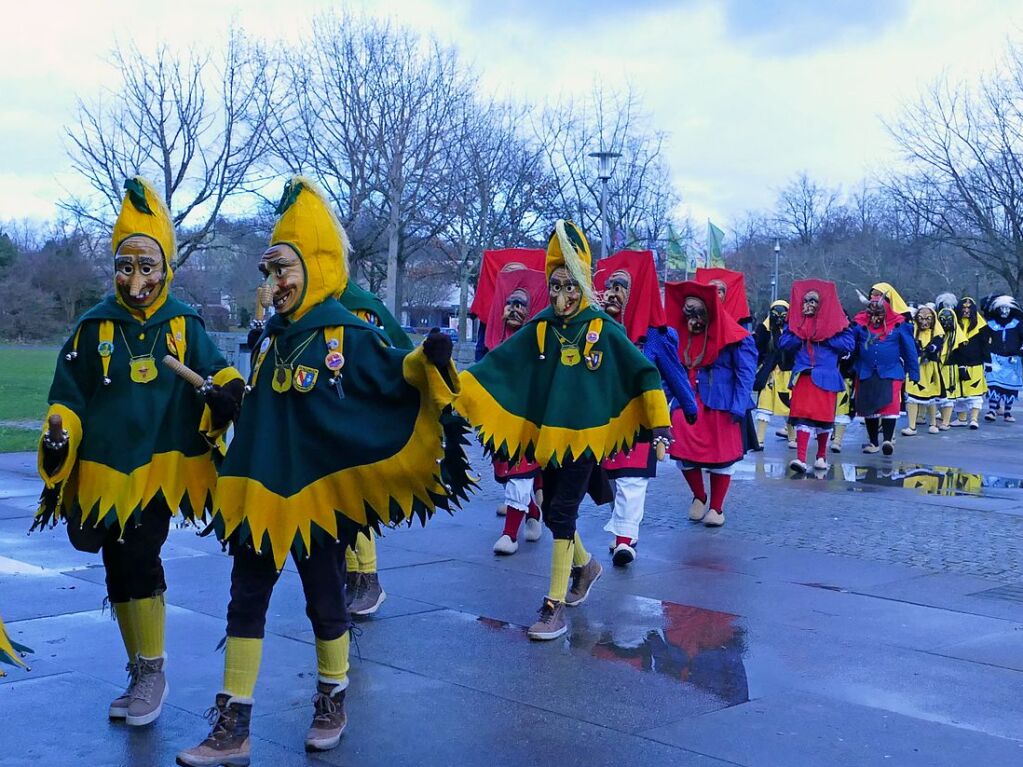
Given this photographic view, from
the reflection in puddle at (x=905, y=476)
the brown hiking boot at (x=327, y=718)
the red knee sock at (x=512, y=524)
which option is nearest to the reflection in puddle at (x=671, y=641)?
the red knee sock at (x=512, y=524)

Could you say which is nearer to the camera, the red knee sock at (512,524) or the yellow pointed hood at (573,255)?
the yellow pointed hood at (573,255)

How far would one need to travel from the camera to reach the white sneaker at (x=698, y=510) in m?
10.1

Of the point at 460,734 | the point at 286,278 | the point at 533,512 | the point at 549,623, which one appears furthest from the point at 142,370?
the point at 533,512

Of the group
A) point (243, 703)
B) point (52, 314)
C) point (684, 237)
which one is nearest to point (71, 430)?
point (243, 703)

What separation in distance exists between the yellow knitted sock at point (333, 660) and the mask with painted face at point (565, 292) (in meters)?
2.42

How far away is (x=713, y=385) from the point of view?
9992mm

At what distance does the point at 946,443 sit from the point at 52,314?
43.3m

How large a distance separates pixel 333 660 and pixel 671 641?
2190mm

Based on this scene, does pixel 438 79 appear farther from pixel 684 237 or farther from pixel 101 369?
pixel 101 369

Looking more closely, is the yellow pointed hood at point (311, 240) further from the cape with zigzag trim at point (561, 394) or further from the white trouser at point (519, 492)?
the white trouser at point (519, 492)

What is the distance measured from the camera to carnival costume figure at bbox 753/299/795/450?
15.8 metres

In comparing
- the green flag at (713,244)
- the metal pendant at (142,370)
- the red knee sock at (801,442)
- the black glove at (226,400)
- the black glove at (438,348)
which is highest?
the green flag at (713,244)

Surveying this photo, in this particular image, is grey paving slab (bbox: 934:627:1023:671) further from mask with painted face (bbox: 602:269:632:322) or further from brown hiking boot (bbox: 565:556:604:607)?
mask with painted face (bbox: 602:269:632:322)

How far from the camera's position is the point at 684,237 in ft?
139
